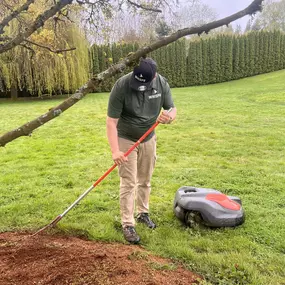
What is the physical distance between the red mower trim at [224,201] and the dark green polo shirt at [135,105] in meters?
0.89

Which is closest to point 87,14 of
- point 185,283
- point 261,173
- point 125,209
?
point 125,209

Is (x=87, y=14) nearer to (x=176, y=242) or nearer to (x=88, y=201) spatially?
(x=88, y=201)

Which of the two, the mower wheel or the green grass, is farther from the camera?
the mower wheel

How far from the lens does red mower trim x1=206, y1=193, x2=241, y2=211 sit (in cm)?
339

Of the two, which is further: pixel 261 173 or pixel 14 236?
pixel 261 173

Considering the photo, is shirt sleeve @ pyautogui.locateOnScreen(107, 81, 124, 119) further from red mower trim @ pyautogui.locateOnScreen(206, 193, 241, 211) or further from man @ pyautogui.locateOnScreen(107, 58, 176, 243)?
red mower trim @ pyautogui.locateOnScreen(206, 193, 241, 211)

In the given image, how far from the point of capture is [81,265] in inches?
97.5

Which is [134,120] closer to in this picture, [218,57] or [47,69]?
[47,69]

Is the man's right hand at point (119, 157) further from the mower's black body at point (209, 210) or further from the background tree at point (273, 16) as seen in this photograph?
the background tree at point (273, 16)

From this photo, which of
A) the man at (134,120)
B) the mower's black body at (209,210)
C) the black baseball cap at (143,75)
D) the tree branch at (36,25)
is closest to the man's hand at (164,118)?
the man at (134,120)

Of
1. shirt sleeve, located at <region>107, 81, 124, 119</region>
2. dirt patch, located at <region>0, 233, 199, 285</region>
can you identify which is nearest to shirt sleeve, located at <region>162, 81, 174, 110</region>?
shirt sleeve, located at <region>107, 81, 124, 119</region>

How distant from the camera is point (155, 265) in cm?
263

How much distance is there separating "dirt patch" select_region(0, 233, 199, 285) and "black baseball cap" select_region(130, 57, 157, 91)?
1382 mm

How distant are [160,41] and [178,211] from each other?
1901 mm
